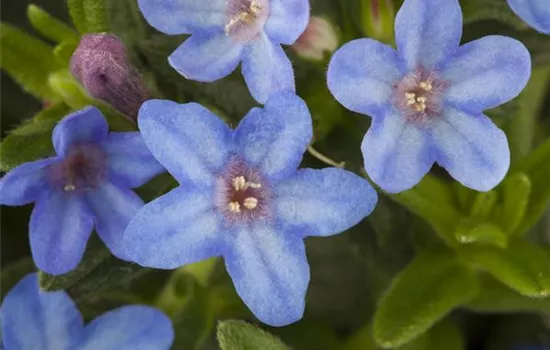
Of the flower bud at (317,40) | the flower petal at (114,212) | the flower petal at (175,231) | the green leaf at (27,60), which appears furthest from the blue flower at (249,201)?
the green leaf at (27,60)

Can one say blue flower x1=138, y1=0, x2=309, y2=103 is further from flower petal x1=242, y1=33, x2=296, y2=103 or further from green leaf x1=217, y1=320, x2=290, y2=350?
green leaf x1=217, y1=320, x2=290, y2=350

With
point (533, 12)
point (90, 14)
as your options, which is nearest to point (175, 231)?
point (90, 14)

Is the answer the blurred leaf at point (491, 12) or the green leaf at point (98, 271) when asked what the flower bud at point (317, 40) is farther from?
the green leaf at point (98, 271)

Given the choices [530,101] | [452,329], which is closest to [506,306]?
[452,329]

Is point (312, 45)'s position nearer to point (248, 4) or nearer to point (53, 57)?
point (248, 4)

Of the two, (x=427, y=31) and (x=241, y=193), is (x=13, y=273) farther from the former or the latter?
(x=427, y=31)
